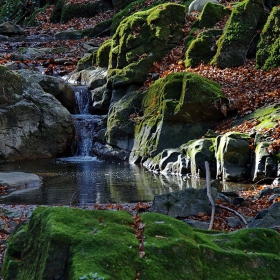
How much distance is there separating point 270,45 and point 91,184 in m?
7.71

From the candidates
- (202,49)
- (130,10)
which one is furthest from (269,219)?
(130,10)

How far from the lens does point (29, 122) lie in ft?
60.2

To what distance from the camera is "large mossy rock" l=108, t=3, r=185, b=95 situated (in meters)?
19.6

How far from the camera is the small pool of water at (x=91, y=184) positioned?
36.0 feet

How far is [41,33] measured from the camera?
32594mm

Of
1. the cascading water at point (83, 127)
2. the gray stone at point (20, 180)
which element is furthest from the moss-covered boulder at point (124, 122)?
the gray stone at point (20, 180)

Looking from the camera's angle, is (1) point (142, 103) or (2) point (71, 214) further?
(1) point (142, 103)

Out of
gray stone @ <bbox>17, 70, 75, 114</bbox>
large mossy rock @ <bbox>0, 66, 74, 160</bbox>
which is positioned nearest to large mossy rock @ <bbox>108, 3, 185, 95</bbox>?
gray stone @ <bbox>17, 70, 75, 114</bbox>

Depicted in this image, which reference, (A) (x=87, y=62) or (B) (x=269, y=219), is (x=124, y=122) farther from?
(B) (x=269, y=219)

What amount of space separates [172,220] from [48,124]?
554 inches

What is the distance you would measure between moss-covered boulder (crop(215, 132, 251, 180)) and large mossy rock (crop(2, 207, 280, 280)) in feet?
24.8

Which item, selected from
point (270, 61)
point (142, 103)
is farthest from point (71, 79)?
point (270, 61)

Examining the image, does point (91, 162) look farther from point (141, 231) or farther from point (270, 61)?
point (141, 231)

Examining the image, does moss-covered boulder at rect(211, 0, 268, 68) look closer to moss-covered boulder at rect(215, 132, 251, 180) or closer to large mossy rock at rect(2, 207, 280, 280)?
moss-covered boulder at rect(215, 132, 251, 180)
